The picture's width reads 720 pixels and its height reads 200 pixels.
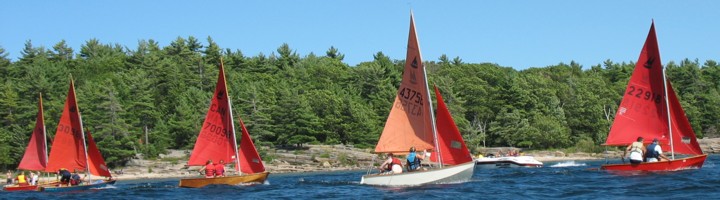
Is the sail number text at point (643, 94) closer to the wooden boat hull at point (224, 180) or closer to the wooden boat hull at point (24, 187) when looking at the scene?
the wooden boat hull at point (224, 180)

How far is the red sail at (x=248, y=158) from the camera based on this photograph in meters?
44.3

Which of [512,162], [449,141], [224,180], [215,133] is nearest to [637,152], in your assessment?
[449,141]

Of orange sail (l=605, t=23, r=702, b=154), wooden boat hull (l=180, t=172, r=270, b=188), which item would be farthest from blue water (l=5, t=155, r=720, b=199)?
orange sail (l=605, t=23, r=702, b=154)

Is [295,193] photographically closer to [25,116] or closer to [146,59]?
[25,116]

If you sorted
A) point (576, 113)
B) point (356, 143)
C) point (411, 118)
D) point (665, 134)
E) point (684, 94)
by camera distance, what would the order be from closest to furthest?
point (411, 118) < point (665, 134) < point (356, 143) < point (576, 113) < point (684, 94)

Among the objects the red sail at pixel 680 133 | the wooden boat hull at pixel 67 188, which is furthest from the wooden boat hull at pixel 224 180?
the red sail at pixel 680 133

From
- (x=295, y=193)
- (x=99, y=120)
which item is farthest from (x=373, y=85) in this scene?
(x=295, y=193)

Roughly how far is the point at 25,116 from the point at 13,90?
11.7 meters

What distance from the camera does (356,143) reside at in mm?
95938

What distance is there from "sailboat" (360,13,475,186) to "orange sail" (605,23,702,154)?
9222 millimetres

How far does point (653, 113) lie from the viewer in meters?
41.5

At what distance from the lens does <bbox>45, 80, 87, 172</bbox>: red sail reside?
46812mm

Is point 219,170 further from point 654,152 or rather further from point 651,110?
point 651,110

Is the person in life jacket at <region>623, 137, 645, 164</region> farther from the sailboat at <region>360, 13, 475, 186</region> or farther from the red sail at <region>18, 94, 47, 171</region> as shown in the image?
the red sail at <region>18, 94, 47, 171</region>
